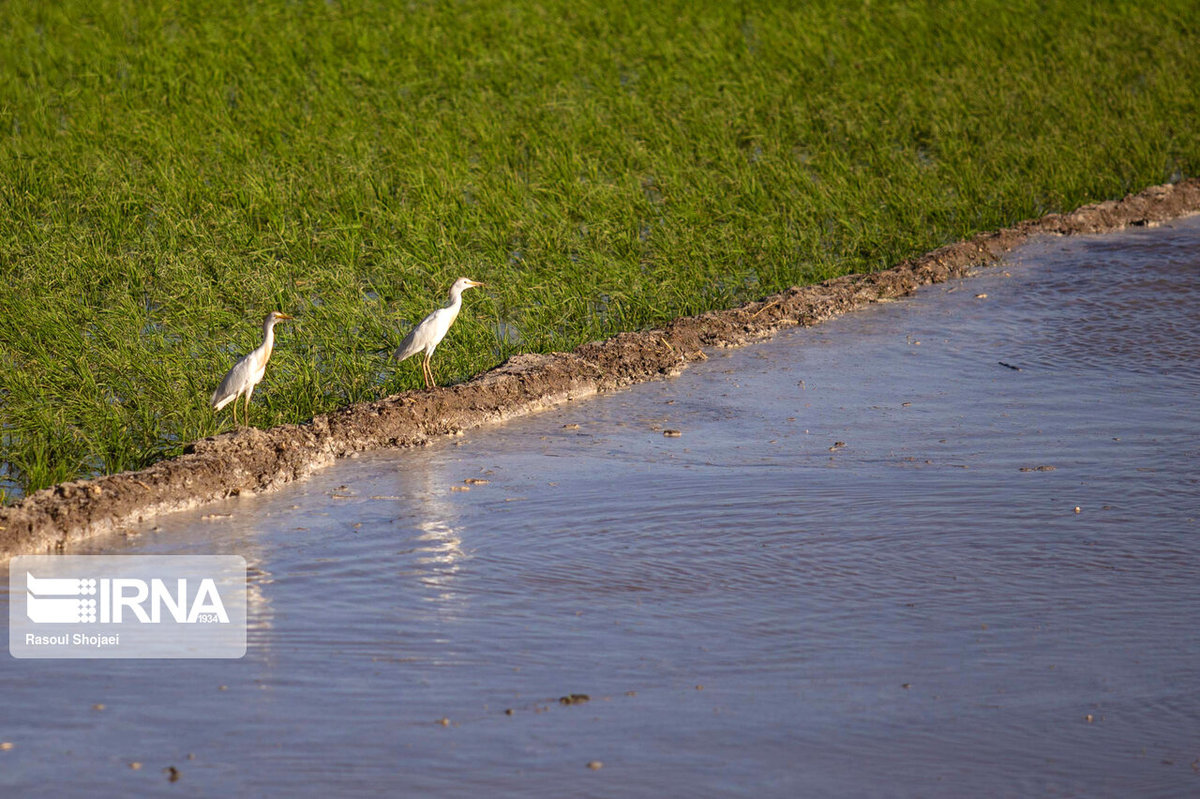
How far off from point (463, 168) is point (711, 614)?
682 cm

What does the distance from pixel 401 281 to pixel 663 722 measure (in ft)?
17.5

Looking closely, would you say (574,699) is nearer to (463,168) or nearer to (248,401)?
(248,401)

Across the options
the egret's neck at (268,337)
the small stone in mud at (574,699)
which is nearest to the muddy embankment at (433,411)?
the egret's neck at (268,337)

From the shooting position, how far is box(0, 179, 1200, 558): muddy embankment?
5.42 meters

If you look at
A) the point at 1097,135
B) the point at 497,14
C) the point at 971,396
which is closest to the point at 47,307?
the point at 971,396

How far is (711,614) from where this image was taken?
4625 millimetres

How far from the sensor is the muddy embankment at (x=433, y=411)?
5.42m

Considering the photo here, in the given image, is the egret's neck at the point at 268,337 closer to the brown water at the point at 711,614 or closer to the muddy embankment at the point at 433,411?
the muddy embankment at the point at 433,411

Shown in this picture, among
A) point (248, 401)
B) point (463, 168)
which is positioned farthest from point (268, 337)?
point (463, 168)

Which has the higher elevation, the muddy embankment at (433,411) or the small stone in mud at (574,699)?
the muddy embankment at (433,411)

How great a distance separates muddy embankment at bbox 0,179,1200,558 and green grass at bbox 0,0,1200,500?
0.35 m

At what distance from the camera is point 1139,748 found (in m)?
3.73

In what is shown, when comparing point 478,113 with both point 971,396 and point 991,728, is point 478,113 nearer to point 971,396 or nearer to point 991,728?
point 971,396

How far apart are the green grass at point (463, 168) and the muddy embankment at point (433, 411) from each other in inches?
13.6
